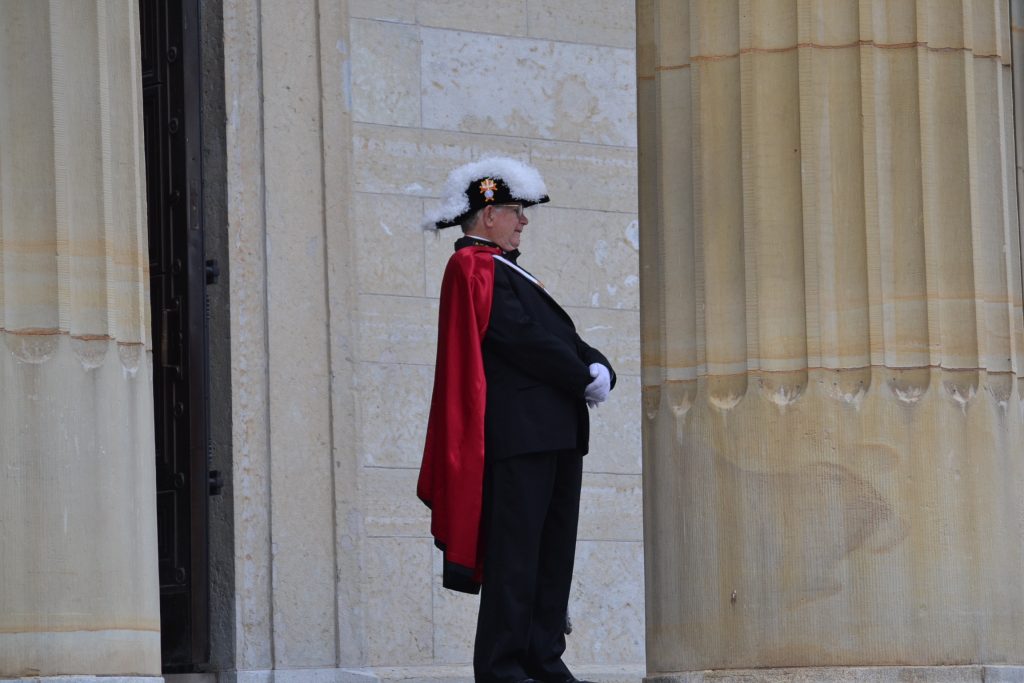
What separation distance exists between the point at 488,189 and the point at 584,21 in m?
3.16

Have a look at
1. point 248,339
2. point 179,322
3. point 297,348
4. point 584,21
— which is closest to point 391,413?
point 297,348

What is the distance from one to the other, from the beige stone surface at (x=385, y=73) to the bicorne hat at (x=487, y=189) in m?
2.27

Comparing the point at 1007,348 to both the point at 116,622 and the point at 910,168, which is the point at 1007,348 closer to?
the point at 910,168

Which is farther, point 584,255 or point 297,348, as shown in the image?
point 584,255

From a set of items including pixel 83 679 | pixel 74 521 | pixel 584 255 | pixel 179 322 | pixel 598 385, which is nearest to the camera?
pixel 83 679

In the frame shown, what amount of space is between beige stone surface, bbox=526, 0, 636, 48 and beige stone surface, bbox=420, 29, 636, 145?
4 centimetres

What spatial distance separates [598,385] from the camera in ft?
24.4

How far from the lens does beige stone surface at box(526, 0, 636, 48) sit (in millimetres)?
10422

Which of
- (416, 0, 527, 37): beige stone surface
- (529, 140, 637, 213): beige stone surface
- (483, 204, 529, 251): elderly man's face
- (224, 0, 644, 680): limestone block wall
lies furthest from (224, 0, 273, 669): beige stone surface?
(483, 204, 529, 251): elderly man's face

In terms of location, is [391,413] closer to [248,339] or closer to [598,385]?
[248,339]

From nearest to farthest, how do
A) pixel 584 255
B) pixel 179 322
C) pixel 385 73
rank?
pixel 179 322, pixel 385 73, pixel 584 255

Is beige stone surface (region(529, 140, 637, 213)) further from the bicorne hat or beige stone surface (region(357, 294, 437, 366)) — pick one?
the bicorne hat

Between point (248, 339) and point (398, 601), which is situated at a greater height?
point (248, 339)

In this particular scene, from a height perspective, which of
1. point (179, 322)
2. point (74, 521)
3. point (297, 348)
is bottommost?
point (74, 521)
